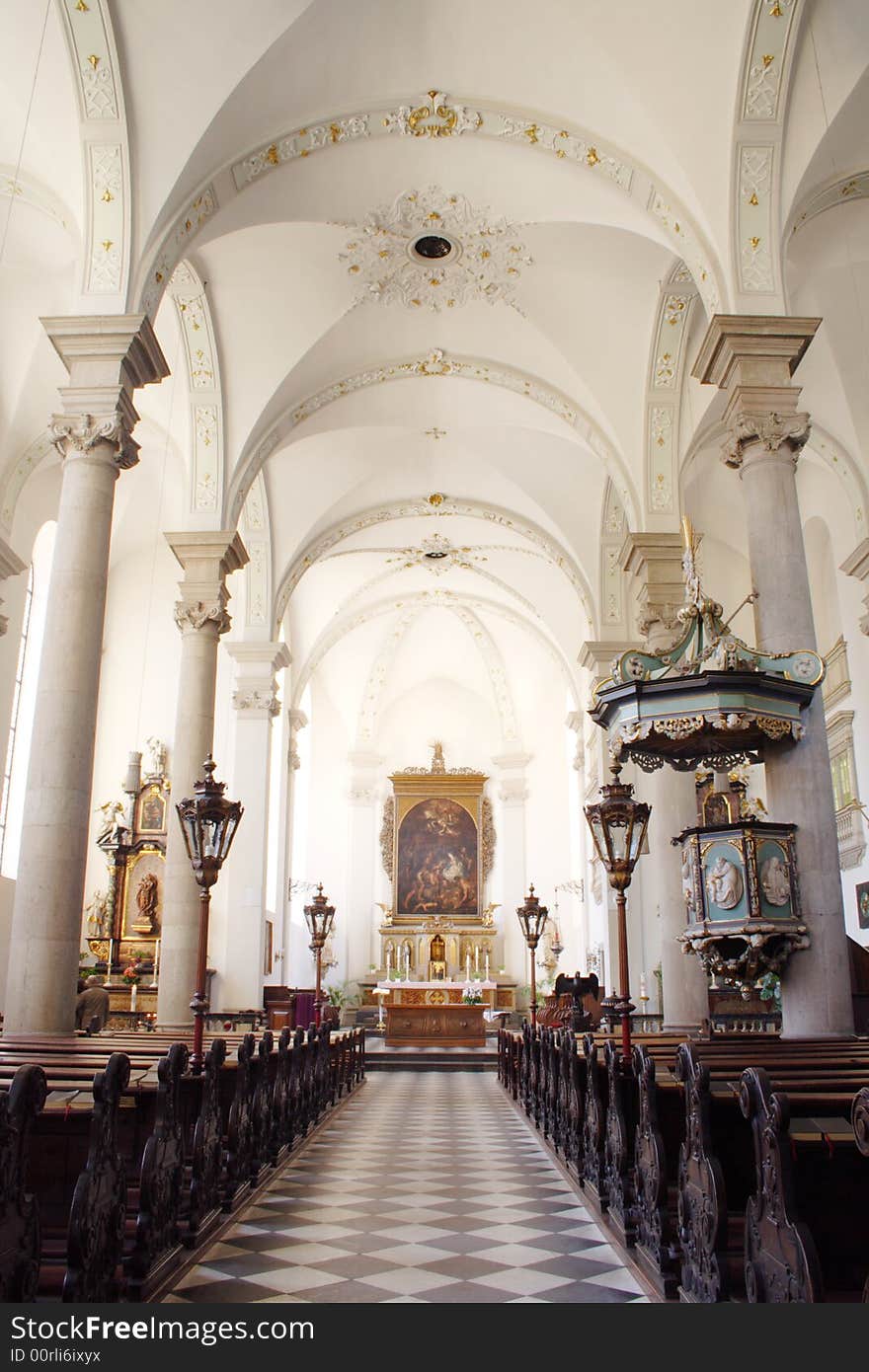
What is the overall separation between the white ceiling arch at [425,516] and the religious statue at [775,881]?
9998mm

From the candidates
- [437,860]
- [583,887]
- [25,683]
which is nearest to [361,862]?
[437,860]

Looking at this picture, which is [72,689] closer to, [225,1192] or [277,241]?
[225,1192]

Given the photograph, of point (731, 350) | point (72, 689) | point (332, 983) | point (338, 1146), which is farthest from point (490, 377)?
point (332, 983)

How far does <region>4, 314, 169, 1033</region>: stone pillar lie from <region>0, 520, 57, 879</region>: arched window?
722cm

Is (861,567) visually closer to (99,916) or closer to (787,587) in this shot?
(787,587)

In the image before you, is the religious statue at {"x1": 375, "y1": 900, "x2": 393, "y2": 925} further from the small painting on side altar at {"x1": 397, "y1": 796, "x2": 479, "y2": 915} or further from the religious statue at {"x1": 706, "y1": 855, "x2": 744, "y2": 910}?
the religious statue at {"x1": 706, "y1": 855, "x2": 744, "y2": 910}

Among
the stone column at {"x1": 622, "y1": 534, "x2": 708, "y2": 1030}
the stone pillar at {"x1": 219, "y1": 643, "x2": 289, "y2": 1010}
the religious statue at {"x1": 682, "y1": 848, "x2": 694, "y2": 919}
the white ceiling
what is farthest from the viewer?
the stone pillar at {"x1": 219, "y1": 643, "x2": 289, "y2": 1010}

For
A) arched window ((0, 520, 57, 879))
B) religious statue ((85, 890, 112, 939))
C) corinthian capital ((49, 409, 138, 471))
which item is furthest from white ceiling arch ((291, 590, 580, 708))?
corinthian capital ((49, 409, 138, 471))

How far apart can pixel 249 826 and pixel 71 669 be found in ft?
29.9

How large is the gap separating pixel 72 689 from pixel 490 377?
28.8 ft

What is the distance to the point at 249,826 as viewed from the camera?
1669 centimetres

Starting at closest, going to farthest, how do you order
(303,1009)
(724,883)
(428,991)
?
1. (724,883)
2. (303,1009)
3. (428,991)

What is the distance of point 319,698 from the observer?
2661 cm

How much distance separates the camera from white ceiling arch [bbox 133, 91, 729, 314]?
9539 millimetres
